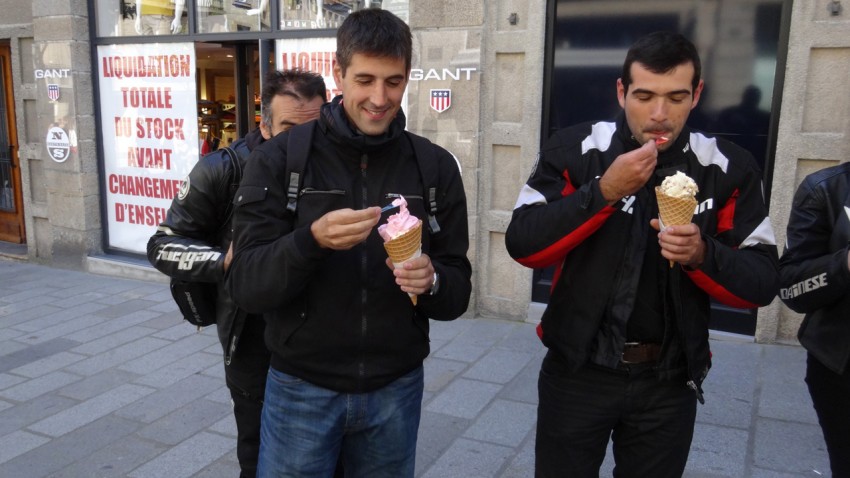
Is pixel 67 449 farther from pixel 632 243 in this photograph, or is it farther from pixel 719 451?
pixel 719 451

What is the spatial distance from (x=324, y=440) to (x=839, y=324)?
1.91m

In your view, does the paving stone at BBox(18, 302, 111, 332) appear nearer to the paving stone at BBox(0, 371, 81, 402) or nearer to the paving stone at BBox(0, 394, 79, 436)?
the paving stone at BBox(0, 371, 81, 402)

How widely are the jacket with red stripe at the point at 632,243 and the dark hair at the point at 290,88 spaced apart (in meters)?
1.09

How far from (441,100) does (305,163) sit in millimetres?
3862

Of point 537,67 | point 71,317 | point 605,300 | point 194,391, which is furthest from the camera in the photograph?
point 71,317

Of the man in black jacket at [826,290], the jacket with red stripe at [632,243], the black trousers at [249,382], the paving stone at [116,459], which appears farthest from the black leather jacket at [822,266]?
the paving stone at [116,459]

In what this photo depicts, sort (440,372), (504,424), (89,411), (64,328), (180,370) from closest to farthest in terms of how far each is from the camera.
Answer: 1. (504,424)
2. (89,411)
3. (440,372)
4. (180,370)
5. (64,328)

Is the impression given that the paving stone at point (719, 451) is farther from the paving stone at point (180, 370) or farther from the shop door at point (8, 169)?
A: the shop door at point (8, 169)

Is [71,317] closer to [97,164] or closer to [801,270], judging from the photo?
[97,164]

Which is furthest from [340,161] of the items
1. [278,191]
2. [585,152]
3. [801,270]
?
[801,270]

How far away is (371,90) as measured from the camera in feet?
6.61

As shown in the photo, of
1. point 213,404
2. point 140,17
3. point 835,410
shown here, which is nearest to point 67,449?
point 213,404

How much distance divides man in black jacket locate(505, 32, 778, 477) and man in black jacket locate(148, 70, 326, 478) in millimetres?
1100

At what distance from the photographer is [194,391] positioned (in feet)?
15.0
